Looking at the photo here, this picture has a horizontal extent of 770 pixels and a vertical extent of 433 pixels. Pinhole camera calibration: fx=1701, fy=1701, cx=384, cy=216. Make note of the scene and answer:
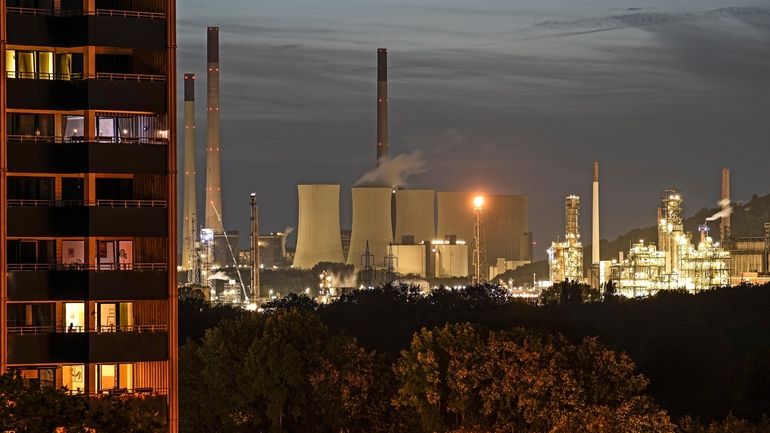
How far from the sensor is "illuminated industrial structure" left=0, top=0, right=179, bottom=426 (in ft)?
128

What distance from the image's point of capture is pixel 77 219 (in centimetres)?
3925

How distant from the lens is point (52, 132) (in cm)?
4003

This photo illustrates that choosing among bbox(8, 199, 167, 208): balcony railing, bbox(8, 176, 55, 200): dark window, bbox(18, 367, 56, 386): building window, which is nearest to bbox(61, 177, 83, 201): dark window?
bbox(8, 199, 167, 208): balcony railing

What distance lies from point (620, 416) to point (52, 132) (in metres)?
20.2

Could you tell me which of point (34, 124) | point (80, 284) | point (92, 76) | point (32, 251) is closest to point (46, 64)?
point (92, 76)

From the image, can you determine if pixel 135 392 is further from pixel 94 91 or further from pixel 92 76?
pixel 92 76

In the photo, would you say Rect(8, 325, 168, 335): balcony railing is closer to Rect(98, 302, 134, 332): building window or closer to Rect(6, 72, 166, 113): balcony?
Rect(98, 302, 134, 332): building window

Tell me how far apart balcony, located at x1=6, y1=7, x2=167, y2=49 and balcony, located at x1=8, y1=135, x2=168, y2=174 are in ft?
7.48

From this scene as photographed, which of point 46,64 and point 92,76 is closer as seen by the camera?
point 92,76

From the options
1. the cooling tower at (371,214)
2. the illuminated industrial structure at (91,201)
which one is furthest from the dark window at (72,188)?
the cooling tower at (371,214)

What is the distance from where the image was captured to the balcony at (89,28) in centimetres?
3925

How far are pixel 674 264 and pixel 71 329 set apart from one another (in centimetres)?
14098

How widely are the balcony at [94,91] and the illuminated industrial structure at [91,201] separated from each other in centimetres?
2

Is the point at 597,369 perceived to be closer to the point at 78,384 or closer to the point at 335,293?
the point at 78,384
